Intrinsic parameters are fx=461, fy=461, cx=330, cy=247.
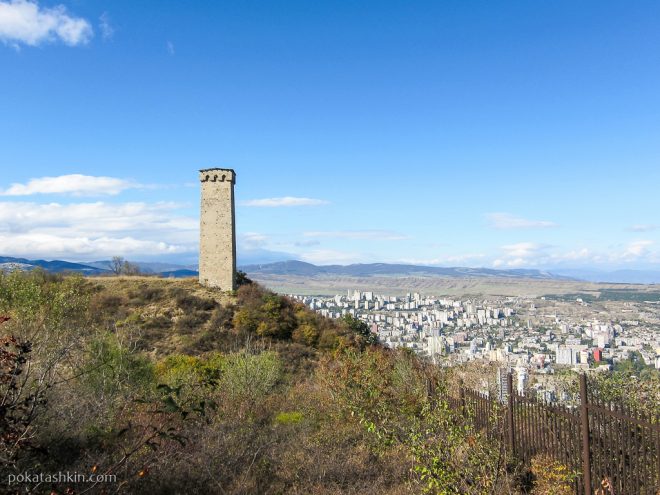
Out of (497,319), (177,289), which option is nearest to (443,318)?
(497,319)

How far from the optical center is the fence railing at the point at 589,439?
5246 millimetres

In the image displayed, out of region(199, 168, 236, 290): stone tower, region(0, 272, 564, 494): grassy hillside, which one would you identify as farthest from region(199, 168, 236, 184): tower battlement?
region(0, 272, 564, 494): grassy hillside

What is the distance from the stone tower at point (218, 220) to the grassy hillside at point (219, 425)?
11001mm

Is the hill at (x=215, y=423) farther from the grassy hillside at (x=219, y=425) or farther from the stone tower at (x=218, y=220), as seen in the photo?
the stone tower at (x=218, y=220)

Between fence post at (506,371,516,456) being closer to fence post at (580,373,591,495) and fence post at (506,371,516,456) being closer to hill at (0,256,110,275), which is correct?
fence post at (580,373,591,495)

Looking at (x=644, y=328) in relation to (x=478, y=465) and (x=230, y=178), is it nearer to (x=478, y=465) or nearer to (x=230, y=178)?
(x=230, y=178)

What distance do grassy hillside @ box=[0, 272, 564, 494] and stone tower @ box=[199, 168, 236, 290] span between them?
11.0 metres

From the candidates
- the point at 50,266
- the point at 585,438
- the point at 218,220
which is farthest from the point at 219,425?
the point at 50,266

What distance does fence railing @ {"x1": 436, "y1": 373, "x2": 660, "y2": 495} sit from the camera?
525 centimetres

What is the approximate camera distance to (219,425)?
386 inches

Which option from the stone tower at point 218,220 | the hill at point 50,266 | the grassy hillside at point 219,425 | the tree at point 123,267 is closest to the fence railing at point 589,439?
the grassy hillside at point 219,425

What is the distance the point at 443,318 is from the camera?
191ft

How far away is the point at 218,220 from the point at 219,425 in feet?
74.2

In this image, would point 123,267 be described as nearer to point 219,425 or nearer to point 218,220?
point 218,220
